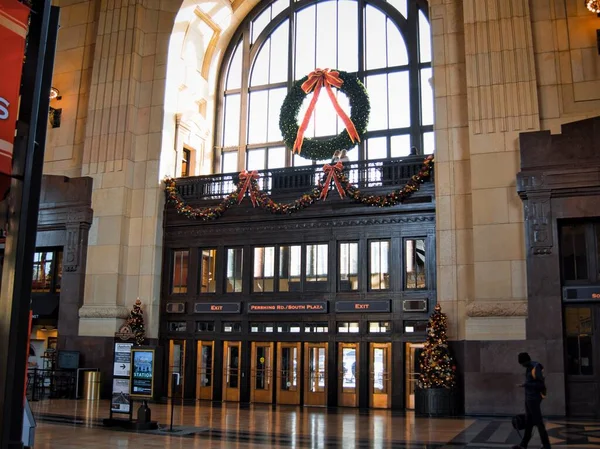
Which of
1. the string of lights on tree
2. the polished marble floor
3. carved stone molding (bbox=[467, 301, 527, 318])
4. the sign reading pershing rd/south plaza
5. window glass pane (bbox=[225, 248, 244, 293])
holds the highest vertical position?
the string of lights on tree

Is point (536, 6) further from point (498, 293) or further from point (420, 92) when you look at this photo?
point (498, 293)

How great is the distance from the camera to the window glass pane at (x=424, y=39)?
2494 cm

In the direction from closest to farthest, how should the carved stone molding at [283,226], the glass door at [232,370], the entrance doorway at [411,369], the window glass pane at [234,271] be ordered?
the entrance doorway at [411,369], the carved stone molding at [283,226], the glass door at [232,370], the window glass pane at [234,271]

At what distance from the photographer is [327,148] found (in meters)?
23.7

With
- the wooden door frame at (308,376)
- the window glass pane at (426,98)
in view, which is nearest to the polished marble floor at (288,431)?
the wooden door frame at (308,376)

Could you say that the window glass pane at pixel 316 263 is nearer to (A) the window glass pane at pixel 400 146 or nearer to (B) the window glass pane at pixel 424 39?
(A) the window glass pane at pixel 400 146

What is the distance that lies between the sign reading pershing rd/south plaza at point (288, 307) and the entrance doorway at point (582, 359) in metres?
7.24

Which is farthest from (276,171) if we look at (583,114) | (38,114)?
(38,114)

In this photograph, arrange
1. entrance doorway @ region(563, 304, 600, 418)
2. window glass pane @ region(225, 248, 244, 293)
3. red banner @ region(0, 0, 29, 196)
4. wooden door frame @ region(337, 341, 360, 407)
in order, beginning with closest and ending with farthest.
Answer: red banner @ region(0, 0, 29, 196)
entrance doorway @ region(563, 304, 600, 418)
wooden door frame @ region(337, 341, 360, 407)
window glass pane @ region(225, 248, 244, 293)

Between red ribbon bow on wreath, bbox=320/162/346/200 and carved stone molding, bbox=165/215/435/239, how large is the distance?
36.1 inches

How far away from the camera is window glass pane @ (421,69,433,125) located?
2466cm

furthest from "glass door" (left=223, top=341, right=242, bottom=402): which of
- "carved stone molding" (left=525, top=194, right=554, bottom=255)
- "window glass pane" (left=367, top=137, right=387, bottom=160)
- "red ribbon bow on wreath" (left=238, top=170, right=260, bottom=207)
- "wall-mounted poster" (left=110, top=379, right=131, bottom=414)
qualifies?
"carved stone molding" (left=525, top=194, right=554, bottom=255)

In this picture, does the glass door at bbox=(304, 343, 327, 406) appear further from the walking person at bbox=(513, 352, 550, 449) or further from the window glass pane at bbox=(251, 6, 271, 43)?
the window glass pane at bbox=(251, 6, 271, 43)

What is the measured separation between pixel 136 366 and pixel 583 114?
1343 cm
